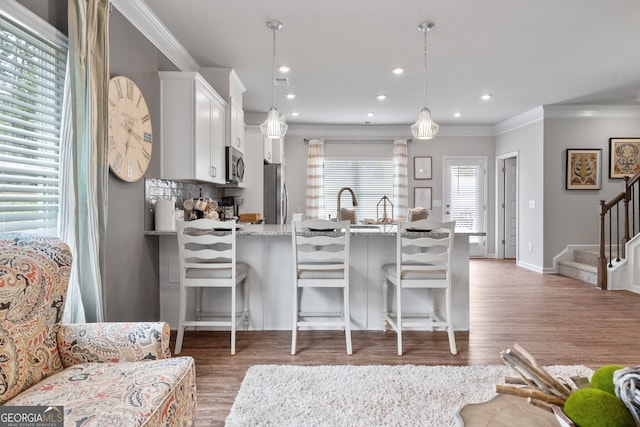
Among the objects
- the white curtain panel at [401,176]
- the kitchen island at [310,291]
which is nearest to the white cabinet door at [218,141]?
the kitchen island at [310,291]

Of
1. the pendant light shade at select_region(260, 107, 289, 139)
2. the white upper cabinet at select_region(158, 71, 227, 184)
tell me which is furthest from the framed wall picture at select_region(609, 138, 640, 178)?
the white upper cabinet at select_region(158, 71, 227, 184)

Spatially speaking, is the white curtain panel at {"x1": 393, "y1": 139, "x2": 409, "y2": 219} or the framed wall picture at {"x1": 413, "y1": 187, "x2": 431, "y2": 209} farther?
the framed wall picture at {"x1": 413, "y1": 187, "x2": 431, "y2": 209}

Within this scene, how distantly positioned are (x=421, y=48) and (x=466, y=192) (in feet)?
15.3

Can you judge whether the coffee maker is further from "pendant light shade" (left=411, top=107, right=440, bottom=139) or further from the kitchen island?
"pendant light shade" (left=411, top=107, right=440, bottom=139)

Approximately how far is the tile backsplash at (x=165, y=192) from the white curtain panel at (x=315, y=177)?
2.93m

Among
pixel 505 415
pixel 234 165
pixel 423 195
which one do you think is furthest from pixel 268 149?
pixel 505 415

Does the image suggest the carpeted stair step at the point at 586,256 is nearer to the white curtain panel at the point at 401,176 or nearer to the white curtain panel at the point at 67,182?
the white curtain panel at the point at 401,176

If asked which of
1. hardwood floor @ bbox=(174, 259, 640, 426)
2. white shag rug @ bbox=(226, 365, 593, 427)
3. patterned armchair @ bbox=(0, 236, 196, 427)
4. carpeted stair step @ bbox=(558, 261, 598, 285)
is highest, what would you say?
patterned armchair @ bbox=(0, 236, 196, 427)

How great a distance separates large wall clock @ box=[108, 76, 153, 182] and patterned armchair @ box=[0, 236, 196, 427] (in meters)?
1.19

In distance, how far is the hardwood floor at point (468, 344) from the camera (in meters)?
2.50

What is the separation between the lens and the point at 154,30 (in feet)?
10.3

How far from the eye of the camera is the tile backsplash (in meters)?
3.14

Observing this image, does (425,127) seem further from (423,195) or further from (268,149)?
(423,195)

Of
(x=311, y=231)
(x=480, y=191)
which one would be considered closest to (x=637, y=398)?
(x=311, y=231)
